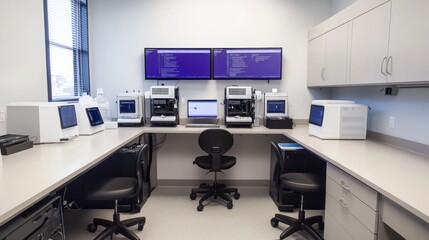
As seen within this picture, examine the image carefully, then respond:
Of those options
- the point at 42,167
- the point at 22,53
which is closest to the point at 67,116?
the point at 22,53

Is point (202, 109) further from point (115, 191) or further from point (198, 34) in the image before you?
point (115, 191)

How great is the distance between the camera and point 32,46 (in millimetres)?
2486

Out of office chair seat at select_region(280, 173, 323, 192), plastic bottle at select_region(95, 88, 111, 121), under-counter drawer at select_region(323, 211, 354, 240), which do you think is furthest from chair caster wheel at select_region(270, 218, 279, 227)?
plastic bottle at select_region(95, 88, 111, 121)

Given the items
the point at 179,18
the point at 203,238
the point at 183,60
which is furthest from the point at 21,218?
the point at 179,18

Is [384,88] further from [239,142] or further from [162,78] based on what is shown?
[162,78]

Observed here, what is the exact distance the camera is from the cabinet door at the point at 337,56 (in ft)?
8.60

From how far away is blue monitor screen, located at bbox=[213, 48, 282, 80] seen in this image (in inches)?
141

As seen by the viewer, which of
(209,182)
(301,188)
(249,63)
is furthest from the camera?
(209,182)

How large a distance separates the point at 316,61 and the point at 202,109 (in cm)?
156

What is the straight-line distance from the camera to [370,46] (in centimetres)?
218

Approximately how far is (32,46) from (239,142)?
261 centimetres

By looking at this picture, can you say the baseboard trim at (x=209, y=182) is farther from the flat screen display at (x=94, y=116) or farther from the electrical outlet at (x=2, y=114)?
the electrical outlet at (x=2, y=114)

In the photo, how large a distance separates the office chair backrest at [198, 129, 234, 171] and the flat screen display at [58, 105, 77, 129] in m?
1.30

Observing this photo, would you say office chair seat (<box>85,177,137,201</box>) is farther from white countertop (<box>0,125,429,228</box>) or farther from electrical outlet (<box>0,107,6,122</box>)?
electrical outlet (<box>0,107,6,122</box>)
